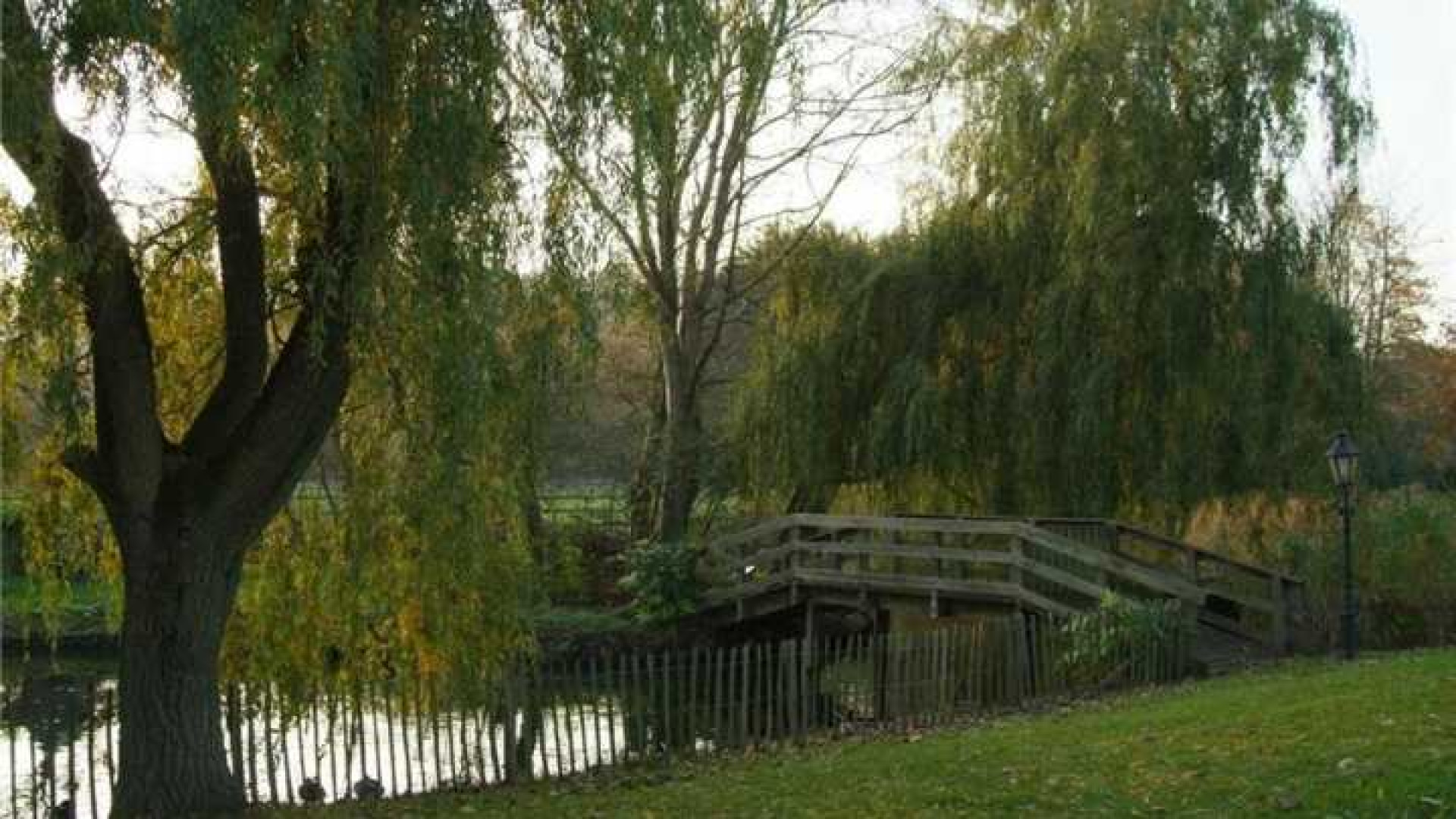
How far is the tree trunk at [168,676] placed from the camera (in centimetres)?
1031

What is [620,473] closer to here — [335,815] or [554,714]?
[554,714]

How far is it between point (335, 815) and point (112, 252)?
3942 mm

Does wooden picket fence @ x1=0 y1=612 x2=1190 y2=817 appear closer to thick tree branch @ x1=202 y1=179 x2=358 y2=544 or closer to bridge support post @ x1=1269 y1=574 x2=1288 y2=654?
bridge support post @ x1=1269 y1=574 x2=1288 y2=654

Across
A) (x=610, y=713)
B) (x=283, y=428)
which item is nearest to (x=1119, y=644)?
(x=610, y=713)

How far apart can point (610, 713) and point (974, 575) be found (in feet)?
28.8

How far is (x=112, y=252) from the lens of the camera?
955 centimetres

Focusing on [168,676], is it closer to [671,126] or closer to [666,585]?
[671,126]

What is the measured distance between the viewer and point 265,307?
10.6m

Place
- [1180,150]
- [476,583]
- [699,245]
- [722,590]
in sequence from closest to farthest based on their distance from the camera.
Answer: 1. [476,583]
2. [1180,150]
3. [722,590]
4. [699,245]

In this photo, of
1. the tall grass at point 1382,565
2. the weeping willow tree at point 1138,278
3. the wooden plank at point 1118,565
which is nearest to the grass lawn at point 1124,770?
the wooden plank at point 1118,565

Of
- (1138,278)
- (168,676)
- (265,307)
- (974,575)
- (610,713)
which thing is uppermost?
(1138,278)

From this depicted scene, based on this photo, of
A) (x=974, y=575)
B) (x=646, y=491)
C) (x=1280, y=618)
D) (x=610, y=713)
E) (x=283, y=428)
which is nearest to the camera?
(x=283, y=428)

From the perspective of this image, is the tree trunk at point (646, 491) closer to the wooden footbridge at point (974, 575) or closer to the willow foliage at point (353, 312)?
the wooden footbridge at point (974, 575)

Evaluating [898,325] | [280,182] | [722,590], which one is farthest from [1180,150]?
[280,182]
